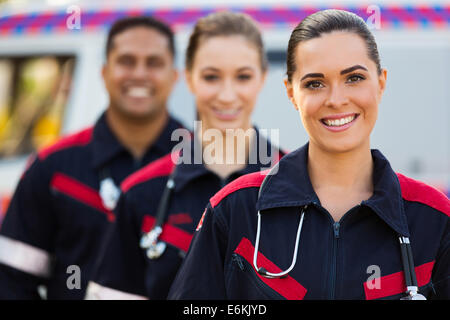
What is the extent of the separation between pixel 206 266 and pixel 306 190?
36 centimetres

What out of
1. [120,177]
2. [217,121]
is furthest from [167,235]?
Answer: [120,177]

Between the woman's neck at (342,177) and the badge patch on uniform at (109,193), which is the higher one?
the badge patch on uniform at (109,193)

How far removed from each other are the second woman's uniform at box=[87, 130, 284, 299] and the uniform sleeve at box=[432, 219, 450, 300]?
0.96 meters

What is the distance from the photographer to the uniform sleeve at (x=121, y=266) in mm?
2752

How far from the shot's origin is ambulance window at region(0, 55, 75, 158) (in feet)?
15.4

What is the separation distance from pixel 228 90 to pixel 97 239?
964 mm

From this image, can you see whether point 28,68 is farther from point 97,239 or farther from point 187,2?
point 97,239

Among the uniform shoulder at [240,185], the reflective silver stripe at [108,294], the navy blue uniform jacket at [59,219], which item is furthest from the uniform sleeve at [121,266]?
the uniform shoulder at [240,185]

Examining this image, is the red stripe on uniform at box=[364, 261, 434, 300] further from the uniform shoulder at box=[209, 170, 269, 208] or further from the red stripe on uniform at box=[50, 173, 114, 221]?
the red stripe on uniform at box=[50, 173, 114, 221]

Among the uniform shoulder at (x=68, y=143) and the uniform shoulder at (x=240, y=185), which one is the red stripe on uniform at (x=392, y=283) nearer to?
the uniform shoulder at (x=240, y=185)

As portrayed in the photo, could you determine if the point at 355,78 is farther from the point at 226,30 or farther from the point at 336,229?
the point at 226,30

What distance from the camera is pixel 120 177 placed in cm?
342

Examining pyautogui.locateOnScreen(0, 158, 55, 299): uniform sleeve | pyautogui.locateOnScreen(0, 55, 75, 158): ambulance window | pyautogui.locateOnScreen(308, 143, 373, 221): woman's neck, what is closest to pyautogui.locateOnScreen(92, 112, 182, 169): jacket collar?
pyautogui.locateOnScreen(0, 158, 55, 299): uniform sleeve

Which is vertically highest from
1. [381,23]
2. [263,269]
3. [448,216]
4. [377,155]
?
[381,23]
